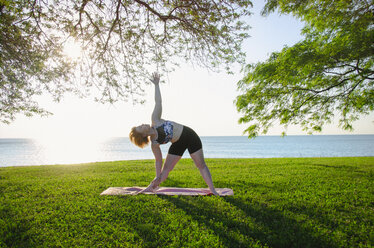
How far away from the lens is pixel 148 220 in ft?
13.2

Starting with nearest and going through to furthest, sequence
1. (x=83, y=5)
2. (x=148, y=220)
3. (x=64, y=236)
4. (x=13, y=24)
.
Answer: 1. (x=64, y=236)
2. (x=148, y=220)
3. (x=83, y=5)
4. (x=13, y=24)

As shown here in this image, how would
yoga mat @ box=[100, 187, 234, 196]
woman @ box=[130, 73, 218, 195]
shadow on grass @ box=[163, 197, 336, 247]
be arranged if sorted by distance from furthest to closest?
yoga mat @ box=[100, 187, 234, 196] < woman @ box=[130, 73, 218, 195] < shadow on grass @ box=[163, 197, 336, 247]

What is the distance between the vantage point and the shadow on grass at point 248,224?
325 cm

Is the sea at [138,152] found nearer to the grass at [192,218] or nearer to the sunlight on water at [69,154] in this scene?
the sunlight on water at [69,154]

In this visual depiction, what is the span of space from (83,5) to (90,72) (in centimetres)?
233

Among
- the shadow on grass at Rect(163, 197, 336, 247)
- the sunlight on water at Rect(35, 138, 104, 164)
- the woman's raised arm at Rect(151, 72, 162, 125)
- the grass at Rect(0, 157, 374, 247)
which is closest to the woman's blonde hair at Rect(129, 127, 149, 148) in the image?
the woman's raised arm at Rect(151, 72, 162, 125)

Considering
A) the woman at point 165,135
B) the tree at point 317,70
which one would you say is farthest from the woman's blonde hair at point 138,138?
the tree at point 317,70

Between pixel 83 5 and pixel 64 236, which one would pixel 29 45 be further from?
pixel 64 236

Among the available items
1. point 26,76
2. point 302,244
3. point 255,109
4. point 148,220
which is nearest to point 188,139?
point 148,220

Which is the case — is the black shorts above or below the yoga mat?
above

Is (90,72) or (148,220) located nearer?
(148,220)

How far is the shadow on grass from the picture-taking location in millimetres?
3246

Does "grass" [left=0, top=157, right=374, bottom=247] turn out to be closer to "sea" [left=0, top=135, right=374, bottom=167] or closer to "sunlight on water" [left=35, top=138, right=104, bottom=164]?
"sea" [left=0, top=135, right=374, bottom=167]

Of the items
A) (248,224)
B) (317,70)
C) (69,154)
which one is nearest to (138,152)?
(69,154)
